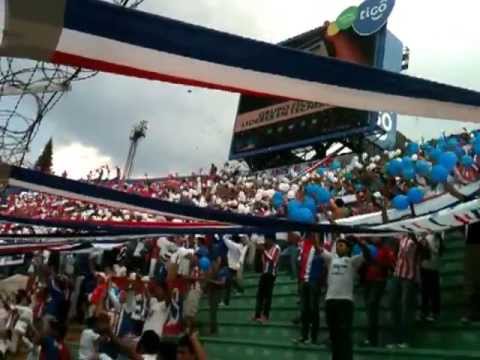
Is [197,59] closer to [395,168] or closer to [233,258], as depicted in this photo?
[395,168]

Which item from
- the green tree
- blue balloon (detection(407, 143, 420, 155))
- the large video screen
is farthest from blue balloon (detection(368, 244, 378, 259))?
the large video screen

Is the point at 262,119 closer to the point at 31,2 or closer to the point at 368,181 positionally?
the point at 368,181

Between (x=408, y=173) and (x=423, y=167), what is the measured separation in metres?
0.46

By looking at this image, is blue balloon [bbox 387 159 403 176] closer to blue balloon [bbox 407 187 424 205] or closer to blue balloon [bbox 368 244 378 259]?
blue balloon [bbox 368 244 378 259]

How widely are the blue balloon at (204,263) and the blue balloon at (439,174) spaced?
5.18 metres

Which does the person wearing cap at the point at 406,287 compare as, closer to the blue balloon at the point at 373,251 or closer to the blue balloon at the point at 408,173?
the blue balloon at the point at 373,251

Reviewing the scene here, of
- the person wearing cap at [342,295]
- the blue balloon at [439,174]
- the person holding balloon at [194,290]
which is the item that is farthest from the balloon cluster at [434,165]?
the person holding balloon at [194,290]

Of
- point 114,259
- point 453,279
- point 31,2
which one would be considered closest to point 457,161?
point 453,279

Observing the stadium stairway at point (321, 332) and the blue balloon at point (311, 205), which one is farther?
the blue balloon at point (311, 205)

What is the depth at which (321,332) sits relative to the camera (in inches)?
363

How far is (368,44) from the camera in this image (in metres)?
26.0

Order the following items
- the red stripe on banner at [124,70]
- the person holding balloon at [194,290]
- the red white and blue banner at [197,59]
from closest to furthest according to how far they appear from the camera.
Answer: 1. the red white and blue banner at [197,59]
2. the red stripe on banner at [124,70]
3. the person holding balloon at [194,290]

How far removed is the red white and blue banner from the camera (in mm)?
2646

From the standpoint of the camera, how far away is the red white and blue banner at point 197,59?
2646 millimetres
